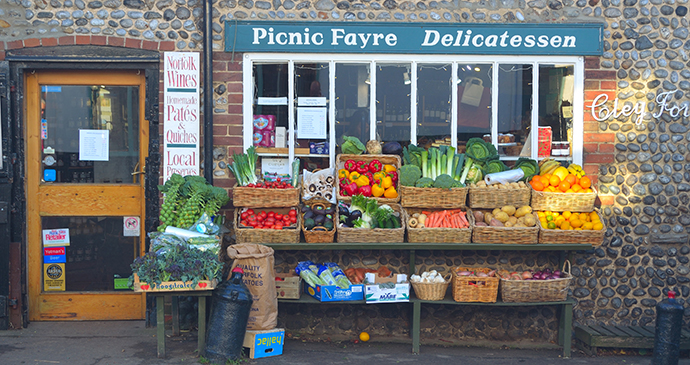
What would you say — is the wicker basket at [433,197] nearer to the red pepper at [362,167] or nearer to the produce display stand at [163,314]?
the red pepper at [362,167]

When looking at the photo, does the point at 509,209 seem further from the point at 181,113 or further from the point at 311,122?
the point at 181,113

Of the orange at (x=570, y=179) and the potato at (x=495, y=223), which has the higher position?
the orange at (x=570, y=179)

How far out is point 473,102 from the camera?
7172 mm

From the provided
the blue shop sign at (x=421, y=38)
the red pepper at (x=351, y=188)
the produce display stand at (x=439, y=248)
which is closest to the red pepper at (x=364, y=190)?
the red pepper at (x=351, y=188)

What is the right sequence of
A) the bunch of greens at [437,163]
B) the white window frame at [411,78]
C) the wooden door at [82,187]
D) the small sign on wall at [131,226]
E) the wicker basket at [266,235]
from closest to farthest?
the wicker basket at [266,235]
the bunch of greens at [437,163]
the white window frame at [411,78]
the wooden door at [82,187]
the small sign on wall at [131,226]

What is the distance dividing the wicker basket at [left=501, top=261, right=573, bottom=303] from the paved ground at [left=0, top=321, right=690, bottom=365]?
63 cm

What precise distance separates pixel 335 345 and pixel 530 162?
296cm

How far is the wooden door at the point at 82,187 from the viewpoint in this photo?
280 inches

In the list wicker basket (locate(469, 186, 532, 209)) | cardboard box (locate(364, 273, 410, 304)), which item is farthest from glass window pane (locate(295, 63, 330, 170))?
wicker basket (locate(469, 186, 532, 209))

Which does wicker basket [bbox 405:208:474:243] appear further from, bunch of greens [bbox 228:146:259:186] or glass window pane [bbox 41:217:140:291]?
glass window pane [bbox 41:217:140:291]

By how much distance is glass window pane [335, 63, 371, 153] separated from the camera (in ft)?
23.2

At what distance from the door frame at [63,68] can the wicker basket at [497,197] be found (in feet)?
11.6

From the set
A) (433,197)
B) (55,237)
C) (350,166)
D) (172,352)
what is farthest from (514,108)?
(55,237)

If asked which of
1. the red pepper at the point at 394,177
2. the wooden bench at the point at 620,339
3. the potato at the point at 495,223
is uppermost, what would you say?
the red pepper at the point at 394,177
